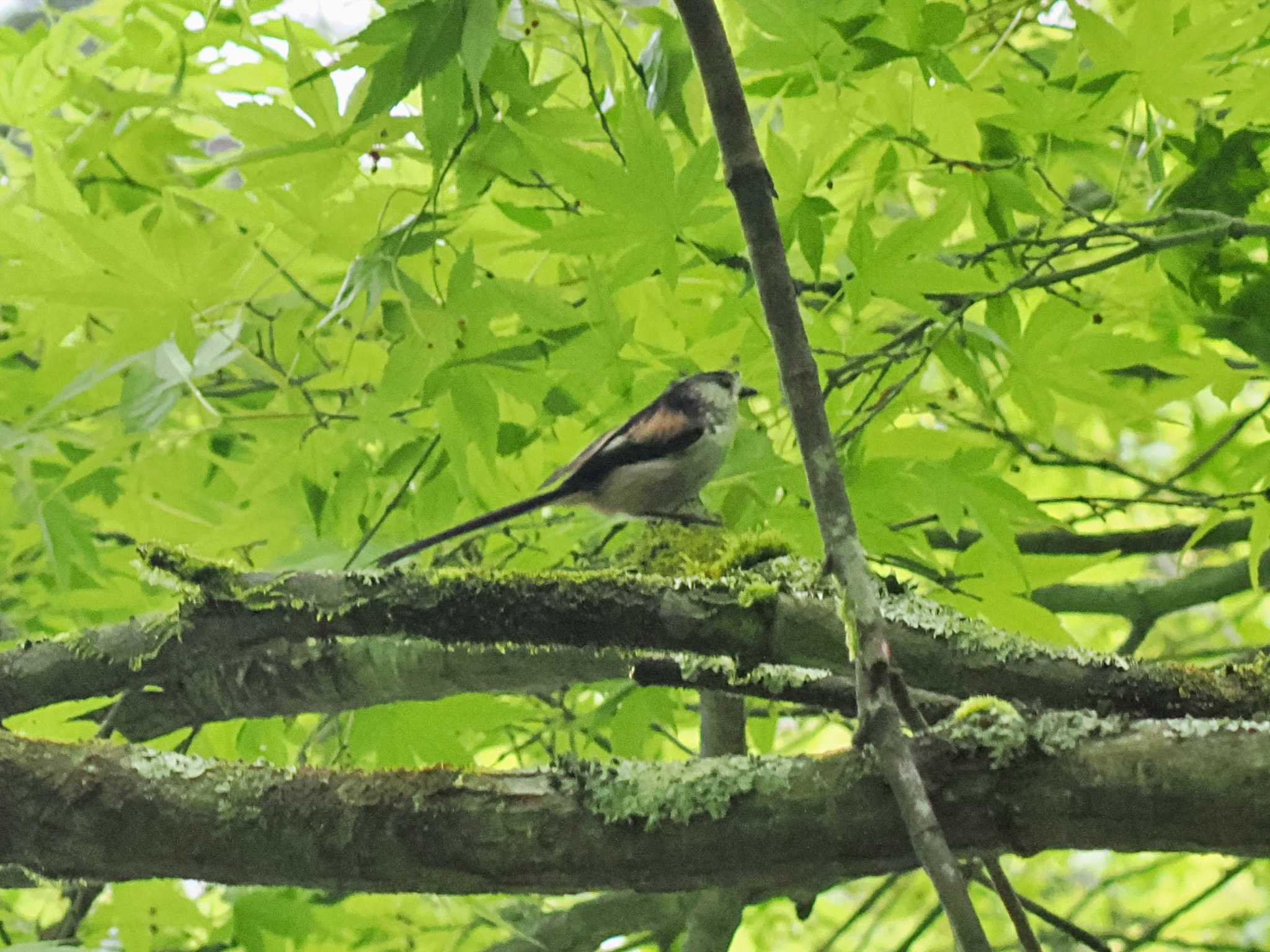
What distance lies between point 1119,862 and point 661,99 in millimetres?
4036

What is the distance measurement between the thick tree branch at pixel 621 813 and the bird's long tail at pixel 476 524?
1.96ft

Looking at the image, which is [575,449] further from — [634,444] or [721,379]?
[721,379]

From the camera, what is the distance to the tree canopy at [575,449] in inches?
53.4

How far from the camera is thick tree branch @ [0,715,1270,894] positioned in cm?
123

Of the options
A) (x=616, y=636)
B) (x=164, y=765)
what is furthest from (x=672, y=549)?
(x=164, y=765)

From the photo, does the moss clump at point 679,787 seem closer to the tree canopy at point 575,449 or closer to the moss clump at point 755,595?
the tree canopy at point 575,449

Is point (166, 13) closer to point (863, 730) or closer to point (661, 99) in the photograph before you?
point (661, 99)

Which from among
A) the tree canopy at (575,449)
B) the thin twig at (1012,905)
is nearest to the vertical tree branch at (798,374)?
the tree canopy at (575,449)

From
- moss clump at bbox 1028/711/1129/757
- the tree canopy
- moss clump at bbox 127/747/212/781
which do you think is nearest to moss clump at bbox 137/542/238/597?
the tree canopy

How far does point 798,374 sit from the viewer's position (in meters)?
1.29

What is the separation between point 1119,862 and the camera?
466 centimetres

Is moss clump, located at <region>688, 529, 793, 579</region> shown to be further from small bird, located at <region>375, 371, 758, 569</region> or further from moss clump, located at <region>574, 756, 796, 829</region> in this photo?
small bird, located at <region>375, 371, 758, 569</region>

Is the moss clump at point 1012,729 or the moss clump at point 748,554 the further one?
the moss clump at point 748,554

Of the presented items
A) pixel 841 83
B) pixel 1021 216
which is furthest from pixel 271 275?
pixel 1021 216
